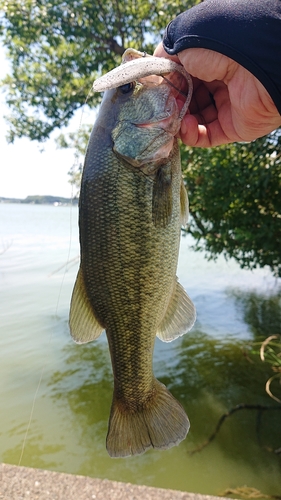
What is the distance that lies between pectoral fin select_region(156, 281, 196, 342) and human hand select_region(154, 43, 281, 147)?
767 mm

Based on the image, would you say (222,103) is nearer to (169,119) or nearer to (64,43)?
(169,119)

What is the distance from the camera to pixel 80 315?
1824mm

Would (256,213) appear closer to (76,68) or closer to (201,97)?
(201,97)

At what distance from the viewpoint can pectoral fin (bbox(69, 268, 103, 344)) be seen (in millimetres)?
1809

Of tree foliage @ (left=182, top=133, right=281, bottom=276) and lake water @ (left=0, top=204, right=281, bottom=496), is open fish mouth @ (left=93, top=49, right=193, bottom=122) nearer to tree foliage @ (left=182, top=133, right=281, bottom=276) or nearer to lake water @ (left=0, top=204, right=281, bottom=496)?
lake water @ (left=0, top=204, right=281, bottom=496)

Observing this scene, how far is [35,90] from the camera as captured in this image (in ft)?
25.6

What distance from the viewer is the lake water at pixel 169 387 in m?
4.32

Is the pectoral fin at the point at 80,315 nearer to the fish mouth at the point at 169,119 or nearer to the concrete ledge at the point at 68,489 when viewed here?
the fish mouth at the point at 169,119

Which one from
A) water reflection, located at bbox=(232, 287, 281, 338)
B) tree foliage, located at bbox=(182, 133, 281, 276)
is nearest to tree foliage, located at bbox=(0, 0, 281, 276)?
tree foliage, located at bbox=(182, 133, 281, 276)

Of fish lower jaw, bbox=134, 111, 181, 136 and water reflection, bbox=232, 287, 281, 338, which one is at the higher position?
fish lower jaw, bbox=134, 111, 181, 136

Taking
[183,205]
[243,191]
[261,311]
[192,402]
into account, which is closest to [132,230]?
[183,205]

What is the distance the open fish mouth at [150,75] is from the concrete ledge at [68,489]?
8.71 feet

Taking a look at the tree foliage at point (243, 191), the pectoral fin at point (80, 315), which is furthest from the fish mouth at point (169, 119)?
the tree foliage at point (243, 191)

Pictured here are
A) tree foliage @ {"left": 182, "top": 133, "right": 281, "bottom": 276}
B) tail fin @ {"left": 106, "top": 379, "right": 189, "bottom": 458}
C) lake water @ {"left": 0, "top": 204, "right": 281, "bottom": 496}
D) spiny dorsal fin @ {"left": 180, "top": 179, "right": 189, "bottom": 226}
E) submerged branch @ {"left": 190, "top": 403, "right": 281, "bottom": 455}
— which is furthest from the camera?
tree foliage @ {"left": 182, "top": 133, "right": 281, "bottom": 276}
